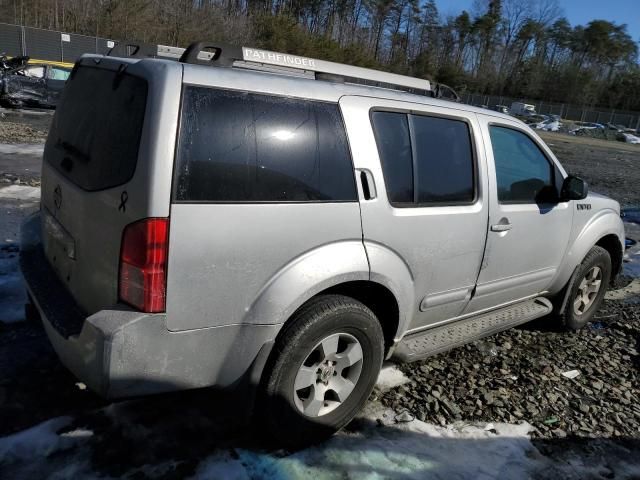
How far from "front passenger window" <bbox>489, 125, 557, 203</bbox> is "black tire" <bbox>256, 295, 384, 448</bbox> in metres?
1.44

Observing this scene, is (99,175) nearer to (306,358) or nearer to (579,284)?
(306,358)

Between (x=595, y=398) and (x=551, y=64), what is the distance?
307ft

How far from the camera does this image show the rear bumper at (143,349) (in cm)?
211

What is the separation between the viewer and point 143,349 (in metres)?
2.15

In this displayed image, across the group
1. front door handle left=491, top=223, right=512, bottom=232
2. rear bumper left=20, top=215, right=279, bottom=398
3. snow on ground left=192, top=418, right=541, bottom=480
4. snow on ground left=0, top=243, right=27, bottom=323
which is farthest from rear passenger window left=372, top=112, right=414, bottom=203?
snow on ground left=0, top=243, right=27, bottom=323

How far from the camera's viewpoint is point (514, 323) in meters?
3.92

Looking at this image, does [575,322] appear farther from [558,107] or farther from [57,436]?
[558,107]

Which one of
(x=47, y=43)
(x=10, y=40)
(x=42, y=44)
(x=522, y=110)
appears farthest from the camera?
(x=522, y=110)

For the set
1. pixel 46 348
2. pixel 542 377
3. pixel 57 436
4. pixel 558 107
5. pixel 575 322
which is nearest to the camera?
pixel 57 436

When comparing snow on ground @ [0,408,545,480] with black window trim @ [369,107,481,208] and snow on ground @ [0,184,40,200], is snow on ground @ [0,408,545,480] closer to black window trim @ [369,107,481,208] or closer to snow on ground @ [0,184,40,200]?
black window trim @ [369,107,481,208]

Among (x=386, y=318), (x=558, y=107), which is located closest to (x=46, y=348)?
(x=386, y=318)

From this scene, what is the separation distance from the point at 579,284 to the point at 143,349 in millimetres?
3723

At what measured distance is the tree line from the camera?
37.2m

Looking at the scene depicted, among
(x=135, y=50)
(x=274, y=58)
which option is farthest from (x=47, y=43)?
(x=274, y=58)
